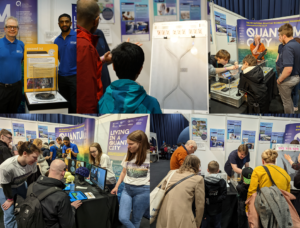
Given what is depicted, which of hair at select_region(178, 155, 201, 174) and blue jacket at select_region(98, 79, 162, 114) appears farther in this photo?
hair at select_region(178, 155, 201, 174)

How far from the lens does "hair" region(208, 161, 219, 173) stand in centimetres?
259

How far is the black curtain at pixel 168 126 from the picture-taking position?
2.42m

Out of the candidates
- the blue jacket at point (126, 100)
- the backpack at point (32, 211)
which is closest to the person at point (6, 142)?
the backpack at point (32, 211)

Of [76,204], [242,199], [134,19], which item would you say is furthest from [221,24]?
[76,204]

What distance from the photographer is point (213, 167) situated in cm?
260

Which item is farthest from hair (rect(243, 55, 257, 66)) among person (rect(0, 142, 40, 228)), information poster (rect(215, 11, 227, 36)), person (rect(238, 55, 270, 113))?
person (rect(0, 142, 40, 228))

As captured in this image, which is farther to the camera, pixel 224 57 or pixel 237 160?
pixel 237 160

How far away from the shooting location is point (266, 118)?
240cm

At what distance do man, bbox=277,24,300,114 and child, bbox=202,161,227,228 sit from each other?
0.84 meters

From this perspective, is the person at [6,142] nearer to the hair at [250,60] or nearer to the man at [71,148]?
the man at [71,148]

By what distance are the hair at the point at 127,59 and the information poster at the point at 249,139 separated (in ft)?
3.53

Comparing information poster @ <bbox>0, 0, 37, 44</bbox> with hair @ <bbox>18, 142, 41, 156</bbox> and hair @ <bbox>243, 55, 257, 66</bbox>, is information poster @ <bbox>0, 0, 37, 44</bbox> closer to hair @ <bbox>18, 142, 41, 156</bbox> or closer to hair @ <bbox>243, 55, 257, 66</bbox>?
hair @ <bbox>18, 142, 41, 156</bbox>

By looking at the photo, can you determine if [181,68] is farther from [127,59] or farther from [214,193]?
[214,193]

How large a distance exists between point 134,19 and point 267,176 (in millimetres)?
1658
